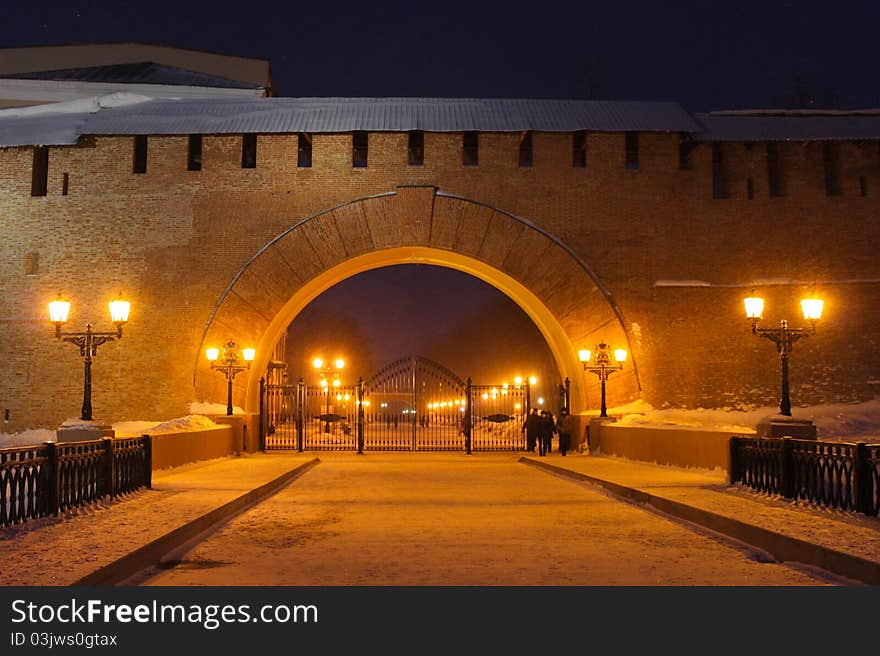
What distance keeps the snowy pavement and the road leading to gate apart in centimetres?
2

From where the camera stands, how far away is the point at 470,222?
20875 mm

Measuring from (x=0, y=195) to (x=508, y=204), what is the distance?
12.4m

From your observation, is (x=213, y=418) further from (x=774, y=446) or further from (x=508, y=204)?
(x=774, y=446)

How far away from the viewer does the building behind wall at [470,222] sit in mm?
20281

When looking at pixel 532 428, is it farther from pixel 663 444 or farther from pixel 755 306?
pixel 755 306

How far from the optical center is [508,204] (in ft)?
68.4

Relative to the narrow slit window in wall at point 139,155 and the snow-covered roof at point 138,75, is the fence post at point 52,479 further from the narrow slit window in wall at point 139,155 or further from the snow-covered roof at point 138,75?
the snow-covered roof at point 138,75

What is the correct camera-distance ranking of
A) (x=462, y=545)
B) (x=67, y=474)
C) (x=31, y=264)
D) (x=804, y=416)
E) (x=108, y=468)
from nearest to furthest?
(x=462, y=545)
(x=67, y=474)
(x=108, y=468)
(x=804, y=416)
(x=31, y=264)

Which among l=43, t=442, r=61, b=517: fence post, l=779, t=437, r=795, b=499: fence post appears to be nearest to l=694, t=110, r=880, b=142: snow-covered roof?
l=779, t=437, r=795, b=499: fence post

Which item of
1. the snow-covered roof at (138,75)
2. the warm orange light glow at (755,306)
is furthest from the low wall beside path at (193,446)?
the snow-covered roof at (138,75)

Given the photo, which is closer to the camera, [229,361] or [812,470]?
[812,470]

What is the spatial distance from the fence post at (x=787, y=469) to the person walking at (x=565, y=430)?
11.0m

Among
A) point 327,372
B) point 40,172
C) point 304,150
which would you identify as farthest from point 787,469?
point 327,372

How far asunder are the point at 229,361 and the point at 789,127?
49.6 feet
